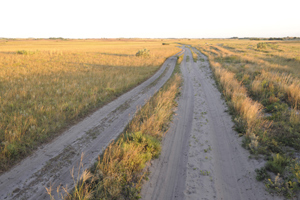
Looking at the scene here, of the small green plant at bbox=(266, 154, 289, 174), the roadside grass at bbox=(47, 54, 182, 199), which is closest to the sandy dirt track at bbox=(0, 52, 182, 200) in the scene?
the roadside grass at bbox=(47, 54, 182, 199)

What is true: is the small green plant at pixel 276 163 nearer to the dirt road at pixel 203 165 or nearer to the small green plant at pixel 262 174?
the small green plant at pixel 262 174

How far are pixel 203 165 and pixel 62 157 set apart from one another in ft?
12.6

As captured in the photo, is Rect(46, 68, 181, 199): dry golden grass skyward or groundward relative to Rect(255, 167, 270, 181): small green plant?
skyward

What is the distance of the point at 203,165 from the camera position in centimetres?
434

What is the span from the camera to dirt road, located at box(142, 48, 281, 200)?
3.50 metres

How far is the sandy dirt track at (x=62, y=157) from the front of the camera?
340cm

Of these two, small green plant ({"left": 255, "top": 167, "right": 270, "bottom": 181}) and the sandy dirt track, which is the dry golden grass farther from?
small green plant ({"left": 255, "top": 167, "right": 270, "bottom": 181})

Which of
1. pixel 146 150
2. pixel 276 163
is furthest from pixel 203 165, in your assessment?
pixel 276 163

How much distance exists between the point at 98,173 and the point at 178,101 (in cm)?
657

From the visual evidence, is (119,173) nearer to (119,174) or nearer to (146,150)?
(119,174)

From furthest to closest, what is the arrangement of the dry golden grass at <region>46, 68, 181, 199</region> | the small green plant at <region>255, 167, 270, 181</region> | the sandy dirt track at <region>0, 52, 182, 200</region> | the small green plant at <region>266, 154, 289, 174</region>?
1. the small green plant at <region>266, 154, 289, 174</region>
2. the small green plant at <region>255, 167, 270, 181</region>
3. the sandy dirt track at <region>0, 52, 182, 200</region>
4. the dry golden grass at <region>46, 68, 181, 199</region>

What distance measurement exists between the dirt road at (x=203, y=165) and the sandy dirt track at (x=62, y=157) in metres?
1.88

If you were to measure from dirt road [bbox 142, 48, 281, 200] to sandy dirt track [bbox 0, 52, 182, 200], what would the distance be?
1878 millimetres

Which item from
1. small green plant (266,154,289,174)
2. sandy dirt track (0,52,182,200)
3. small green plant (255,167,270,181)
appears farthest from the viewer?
small green plant (266,154,289,174)
